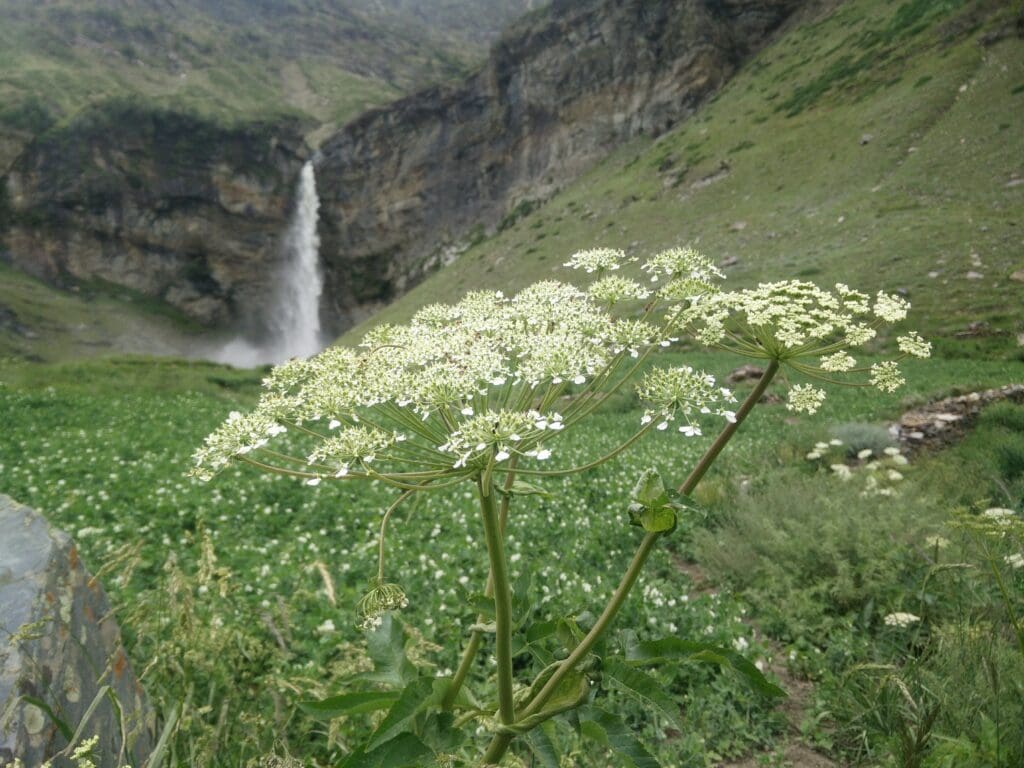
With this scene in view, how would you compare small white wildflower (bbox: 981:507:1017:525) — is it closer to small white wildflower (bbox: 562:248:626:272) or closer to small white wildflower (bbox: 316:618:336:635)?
small white wildflower (bbox: 562:248:626:272)

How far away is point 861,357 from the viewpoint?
26312mm

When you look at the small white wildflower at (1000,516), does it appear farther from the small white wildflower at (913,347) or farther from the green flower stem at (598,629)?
the green flower stem at (598,629)

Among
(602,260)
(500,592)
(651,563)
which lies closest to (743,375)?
(651,563)

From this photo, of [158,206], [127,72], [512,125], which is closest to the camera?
[512,125]

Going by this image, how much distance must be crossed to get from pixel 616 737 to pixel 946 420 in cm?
1567

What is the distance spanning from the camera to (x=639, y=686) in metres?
2.18

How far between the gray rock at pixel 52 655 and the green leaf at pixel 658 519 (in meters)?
2.21

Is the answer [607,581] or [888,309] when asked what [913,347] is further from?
[607,581]

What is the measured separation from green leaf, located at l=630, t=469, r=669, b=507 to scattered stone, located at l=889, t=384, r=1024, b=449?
14.7 metres

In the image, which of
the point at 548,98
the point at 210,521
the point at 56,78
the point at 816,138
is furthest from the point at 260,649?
the point at 56,78

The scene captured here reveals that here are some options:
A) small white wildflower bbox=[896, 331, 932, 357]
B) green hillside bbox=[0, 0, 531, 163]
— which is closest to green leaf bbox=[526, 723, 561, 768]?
small white wildflower bbox=[896, 331, 932, 357]

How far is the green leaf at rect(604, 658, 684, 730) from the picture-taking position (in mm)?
2168

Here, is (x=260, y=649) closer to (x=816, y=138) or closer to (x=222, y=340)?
(x=816, y=138)

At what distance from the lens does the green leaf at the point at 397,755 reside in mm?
A: 1935
